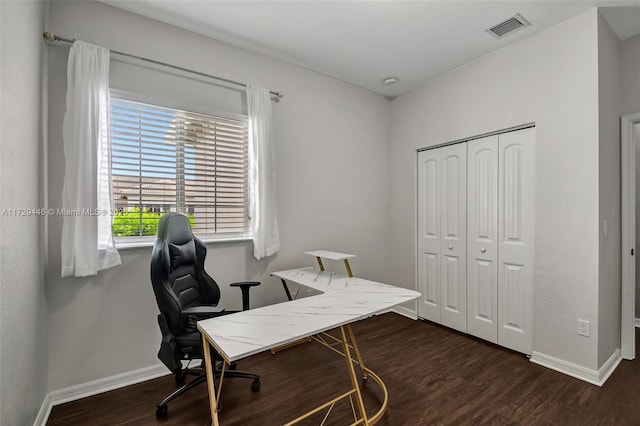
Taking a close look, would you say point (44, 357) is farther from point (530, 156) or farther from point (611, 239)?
point (611, 239)

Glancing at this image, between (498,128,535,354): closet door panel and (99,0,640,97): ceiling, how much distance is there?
36.5 inches

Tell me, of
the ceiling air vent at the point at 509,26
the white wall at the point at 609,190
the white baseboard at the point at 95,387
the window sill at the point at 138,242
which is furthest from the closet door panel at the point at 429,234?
the white baseboard at the point at 95,387

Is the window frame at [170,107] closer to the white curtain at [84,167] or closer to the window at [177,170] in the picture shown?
the window at [177,170]

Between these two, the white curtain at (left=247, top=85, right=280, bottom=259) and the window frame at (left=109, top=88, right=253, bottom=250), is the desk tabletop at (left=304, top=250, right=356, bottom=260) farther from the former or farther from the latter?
the window frame at (left=109, top=88, right=253, bottom=250)

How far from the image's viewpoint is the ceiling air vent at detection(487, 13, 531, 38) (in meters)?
2.31

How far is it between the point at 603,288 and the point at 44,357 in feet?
13.1

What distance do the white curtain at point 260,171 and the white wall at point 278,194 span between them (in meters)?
0.17

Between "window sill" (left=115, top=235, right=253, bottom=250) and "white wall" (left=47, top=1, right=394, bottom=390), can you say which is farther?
"window sill" (left=115, top=235, right=253, bottom=250)

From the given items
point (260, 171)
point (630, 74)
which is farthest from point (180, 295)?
point (630, 74)

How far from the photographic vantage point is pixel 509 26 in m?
2.40

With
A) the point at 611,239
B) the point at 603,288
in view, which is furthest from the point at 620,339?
the point at 611,239

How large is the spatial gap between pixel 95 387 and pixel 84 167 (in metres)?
1.55

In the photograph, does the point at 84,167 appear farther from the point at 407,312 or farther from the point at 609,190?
the point at 609,190

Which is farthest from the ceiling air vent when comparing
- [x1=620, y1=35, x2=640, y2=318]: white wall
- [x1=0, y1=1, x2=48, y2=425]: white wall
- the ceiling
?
[x1=0, y1=1, x2=48, y2=425]: white wall
